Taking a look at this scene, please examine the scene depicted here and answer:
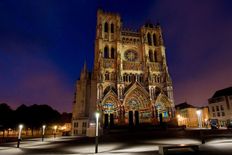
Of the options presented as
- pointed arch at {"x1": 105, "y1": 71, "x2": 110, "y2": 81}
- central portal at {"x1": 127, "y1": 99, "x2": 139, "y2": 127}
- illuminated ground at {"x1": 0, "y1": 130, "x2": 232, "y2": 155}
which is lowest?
illuminated ground at {"x1": 0, "y1": 130, "x2": 232, "y2": 155}

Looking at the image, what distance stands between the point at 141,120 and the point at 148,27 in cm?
2866

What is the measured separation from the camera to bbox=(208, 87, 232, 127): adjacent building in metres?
45.1

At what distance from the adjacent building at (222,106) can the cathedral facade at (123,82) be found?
1885 centimetres

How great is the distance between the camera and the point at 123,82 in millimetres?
39781

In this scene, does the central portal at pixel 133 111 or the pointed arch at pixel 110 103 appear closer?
the pointed arch at pixel 110 103

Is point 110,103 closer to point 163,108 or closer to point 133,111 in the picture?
point 133,111

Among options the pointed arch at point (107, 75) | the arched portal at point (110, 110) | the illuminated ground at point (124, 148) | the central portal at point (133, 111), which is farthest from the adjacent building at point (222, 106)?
the illuminated ground at point (124, 148)

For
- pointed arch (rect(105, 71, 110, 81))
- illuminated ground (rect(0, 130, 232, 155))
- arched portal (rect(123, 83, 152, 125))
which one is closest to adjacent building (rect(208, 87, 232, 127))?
arched portal (rect(123, 83, 152, 125))

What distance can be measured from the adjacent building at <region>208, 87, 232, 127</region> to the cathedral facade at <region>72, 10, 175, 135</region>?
18853 millimetres

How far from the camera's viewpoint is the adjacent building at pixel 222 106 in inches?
1775

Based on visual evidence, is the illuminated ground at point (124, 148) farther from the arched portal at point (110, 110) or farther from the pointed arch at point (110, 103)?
the pointed arch at point (110, 103)

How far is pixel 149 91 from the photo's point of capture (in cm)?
3931

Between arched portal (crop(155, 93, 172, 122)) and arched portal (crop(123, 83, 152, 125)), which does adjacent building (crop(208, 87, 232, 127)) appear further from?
arched portal (crop(123, 83, 152, 125))

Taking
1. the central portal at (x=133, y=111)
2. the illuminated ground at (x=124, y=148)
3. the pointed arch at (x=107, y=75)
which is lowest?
the illuminated ground at (x=124, y=148)
